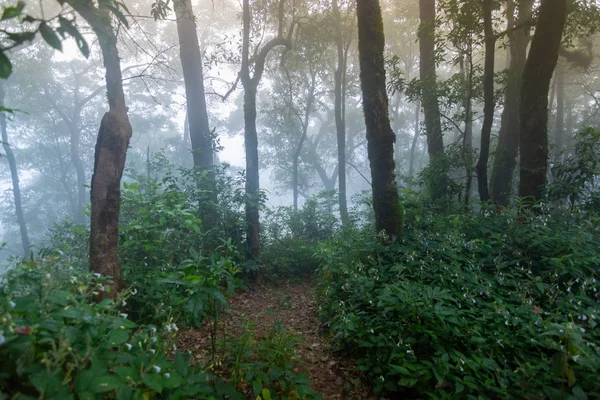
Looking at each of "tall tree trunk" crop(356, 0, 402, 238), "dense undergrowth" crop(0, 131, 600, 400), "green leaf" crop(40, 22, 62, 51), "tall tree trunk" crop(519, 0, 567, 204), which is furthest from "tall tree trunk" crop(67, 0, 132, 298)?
"tall tree trunk" crop(519, 0, 567, 204)

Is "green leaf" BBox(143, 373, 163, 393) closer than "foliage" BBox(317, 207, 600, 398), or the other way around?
"green leaf" BBox(143, 373, 163, 393)

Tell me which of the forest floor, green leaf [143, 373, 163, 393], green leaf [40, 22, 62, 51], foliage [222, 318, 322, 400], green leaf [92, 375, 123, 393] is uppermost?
green leaf [40, 22, 62, 51]

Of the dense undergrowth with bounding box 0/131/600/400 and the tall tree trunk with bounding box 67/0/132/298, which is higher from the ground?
the tall tree trunk with bounding box 67/0/132/298

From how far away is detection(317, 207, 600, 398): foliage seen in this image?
228cm

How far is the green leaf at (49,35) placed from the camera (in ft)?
4.56

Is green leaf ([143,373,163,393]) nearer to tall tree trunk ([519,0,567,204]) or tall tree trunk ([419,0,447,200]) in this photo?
tall tree trunk ([519,0,567,204])

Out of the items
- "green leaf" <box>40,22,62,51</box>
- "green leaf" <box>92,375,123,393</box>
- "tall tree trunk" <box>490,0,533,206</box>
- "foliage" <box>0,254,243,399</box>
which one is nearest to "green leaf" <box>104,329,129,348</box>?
"foliage" <box>0,254,243,399</box>

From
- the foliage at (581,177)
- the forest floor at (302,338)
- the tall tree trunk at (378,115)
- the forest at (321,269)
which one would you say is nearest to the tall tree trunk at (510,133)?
the forest at (321,269)

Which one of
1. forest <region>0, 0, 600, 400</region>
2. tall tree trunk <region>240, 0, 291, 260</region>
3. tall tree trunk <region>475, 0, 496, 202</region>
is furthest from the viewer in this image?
tall tree trunk <region>240, 0, 291, 260</region>

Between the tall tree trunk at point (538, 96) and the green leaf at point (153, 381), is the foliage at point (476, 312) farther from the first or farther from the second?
the green leaf at point (153, 381)

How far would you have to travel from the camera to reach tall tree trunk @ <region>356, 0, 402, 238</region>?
540cm

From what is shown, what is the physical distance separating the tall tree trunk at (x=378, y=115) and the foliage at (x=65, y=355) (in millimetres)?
4106

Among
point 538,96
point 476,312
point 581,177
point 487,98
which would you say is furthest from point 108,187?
point 538,96

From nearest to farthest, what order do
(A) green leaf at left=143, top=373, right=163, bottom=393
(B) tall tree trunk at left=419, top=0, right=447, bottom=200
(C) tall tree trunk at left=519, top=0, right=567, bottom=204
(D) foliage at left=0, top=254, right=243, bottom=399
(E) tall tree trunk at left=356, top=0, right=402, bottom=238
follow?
(D) foliage at left=0, top=254, right=243, bottom=399 < (A) green leaf at left=143, top=373, right=163, bottom=393 < (E) tall tree trunk at left=356, top=0, right=402, bottom=238 < (C) tall tree trunk at left=519, top=0, right=567, bottom=204 < (B) tall tree trunk at left=419, top=0, right=447, bottom=200
